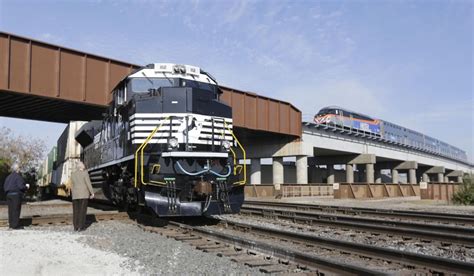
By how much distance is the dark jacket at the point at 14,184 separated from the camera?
9.77m

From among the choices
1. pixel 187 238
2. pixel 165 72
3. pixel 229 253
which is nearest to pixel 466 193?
pixel 165 72

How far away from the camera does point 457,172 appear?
78.9m

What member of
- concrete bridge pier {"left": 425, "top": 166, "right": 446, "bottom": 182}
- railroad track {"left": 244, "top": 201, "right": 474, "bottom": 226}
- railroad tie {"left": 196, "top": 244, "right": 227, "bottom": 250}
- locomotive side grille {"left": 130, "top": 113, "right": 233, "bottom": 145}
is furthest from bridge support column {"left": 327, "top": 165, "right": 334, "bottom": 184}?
railroad tie {"left": 196, "top": 244, "right": 227, "bottom": 250}

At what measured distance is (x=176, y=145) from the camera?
9.52 m

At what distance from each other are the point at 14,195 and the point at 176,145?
3.77 m

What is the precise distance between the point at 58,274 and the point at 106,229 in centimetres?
427

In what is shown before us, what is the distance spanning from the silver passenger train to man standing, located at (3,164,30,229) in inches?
1284

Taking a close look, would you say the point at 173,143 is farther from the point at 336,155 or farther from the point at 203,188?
the point at 336,155

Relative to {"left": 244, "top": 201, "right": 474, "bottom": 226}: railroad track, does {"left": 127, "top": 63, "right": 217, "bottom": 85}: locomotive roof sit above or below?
above

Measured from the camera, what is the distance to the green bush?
21.9m

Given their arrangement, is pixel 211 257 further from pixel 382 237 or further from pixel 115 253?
pixel 382 237

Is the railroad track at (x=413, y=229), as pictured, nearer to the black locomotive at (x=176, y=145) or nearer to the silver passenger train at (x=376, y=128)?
the black locomotive at (x=176, y=145)

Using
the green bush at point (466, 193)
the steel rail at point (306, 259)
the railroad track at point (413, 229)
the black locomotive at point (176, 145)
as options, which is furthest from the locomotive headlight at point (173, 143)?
the green bush at point (466, 193)

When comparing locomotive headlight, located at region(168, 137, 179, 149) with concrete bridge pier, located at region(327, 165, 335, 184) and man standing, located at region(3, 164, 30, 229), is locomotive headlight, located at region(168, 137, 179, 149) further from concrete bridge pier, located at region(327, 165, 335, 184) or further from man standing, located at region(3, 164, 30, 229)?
concrete bridge pier, located at region(327, 165, 335, 184)
